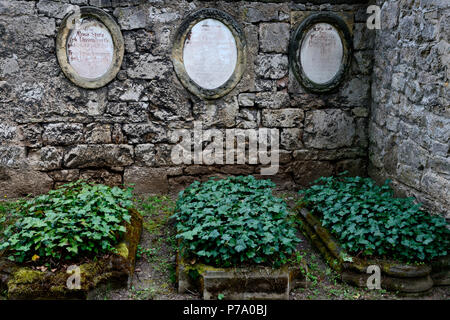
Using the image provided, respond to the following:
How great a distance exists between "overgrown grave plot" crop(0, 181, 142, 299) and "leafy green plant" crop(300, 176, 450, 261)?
5.92 ft

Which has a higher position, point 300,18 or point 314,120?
point 300,18

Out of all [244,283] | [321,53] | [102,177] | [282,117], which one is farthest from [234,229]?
[321,53]

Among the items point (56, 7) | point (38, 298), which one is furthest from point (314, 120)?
point (38, 298)

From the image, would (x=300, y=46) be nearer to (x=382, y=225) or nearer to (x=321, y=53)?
(x=321, y=53)

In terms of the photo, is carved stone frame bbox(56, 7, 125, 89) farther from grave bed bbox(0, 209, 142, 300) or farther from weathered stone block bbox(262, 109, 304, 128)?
grave bed bbox(0, 209, 142, 300)

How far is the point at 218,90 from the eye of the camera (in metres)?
4.70

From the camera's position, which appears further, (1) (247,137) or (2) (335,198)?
(1) (247,137)

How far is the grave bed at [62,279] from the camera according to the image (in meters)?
2.85

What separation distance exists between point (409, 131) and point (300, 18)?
5.86 ft

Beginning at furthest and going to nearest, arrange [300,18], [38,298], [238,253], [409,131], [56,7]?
[300,18]
[56,7]
[409,131]
[238,253]
[38,298]

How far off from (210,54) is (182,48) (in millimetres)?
324

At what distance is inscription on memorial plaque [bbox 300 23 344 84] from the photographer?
471 cm

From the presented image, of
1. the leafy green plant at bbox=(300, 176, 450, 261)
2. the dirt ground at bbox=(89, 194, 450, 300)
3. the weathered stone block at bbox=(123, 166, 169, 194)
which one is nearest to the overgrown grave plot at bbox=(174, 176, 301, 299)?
the dirt ground at bbox=(89, 194, 450, 300)
